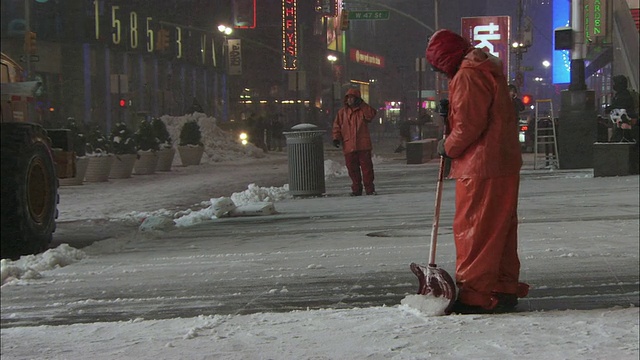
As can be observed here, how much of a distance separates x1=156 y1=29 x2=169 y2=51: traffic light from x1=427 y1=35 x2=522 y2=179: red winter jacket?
14.2 metres

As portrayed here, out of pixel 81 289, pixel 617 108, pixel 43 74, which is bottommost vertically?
pixel 81 289

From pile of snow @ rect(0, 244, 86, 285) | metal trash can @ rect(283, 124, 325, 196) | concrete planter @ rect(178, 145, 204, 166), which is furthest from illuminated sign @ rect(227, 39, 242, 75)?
pile of snow @ rect(0, 244, 86, 285)

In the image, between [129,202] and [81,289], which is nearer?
[81,289]

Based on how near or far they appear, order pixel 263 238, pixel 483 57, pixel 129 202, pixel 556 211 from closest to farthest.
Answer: pixel 483 57
pixel 263 238
pixel 556 211
pixel 129 202

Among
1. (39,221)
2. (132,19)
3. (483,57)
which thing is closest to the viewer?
(483,57)

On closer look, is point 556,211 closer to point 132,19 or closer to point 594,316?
point 594,316

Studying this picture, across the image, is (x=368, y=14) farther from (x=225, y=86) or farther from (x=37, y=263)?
(x=225, y=86)

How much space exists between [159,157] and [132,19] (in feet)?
17.9

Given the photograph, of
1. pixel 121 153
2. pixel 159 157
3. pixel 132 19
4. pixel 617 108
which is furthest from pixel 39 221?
pixel 159 157

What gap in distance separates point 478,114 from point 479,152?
0.68 ft

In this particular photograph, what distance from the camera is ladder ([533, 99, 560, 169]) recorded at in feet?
53.3

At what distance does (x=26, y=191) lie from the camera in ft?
25.0

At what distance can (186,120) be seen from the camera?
26.2 metres

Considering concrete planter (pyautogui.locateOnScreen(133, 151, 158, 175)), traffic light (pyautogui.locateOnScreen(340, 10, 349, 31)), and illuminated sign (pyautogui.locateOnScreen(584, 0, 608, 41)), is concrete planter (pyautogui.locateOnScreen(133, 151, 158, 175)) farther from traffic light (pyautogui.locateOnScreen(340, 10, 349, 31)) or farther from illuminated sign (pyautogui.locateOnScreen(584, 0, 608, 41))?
illuminated sign (pyautogui.locateOnScreen(584, 0, 608, 41))
